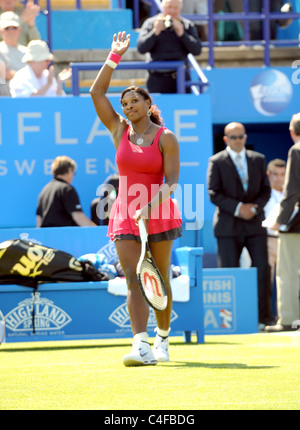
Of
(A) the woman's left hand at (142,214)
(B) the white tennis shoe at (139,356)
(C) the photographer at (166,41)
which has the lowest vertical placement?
(B) the white tennis shoe at (139,356)

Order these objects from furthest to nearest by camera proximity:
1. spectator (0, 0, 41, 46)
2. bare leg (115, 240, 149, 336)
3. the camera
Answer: spectator (0, 0, 41, 46)
the camera
bare leg (115, 240, 149, 336)

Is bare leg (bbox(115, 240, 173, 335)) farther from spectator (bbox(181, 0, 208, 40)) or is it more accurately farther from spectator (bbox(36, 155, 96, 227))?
spectator (bbox(181, 0, 208, 40))

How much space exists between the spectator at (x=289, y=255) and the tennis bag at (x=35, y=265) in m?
2.32

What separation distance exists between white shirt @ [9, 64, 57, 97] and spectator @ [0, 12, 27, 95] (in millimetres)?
273

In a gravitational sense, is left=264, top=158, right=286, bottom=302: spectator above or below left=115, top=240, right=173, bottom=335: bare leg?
above

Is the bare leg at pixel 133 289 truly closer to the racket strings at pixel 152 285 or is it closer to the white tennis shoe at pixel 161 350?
the racket strings at pixel 152 285

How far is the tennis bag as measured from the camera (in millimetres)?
9016

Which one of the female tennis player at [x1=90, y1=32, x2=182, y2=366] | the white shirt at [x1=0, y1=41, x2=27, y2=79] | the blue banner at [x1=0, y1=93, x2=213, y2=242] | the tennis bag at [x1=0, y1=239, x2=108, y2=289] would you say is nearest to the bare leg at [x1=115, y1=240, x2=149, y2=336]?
the female tennis player at [x1=90, y1=32, x2=182, y2=366]

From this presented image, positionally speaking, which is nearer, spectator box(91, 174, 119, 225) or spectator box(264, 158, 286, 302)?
spectator box(91, 174, 119, 225)

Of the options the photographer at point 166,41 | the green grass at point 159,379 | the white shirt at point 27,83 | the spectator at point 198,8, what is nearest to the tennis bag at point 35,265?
the green grass at point 159,379

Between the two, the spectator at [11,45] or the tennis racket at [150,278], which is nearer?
the tennis racket at [150,278]

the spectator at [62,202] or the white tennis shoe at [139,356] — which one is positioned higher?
the spectator at [62,202]

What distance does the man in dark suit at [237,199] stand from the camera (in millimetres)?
11023
